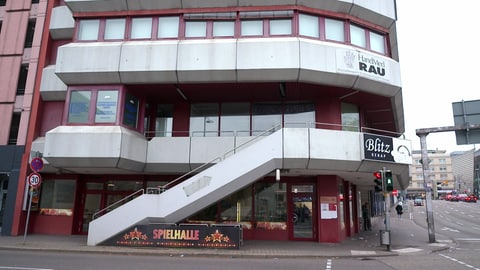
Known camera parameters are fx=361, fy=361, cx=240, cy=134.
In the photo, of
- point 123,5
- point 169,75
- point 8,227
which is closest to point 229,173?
point 169,75

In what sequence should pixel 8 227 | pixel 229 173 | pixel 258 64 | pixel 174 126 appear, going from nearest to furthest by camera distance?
pixel 229 173 < pixel 258 64 < pixel 8 227 < pixel 174 126

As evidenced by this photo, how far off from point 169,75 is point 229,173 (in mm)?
5574

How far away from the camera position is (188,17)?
58.4 feet

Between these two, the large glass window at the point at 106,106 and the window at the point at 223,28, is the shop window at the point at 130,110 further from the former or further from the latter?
the window at the point at 223,28

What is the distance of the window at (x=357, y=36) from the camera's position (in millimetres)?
17781

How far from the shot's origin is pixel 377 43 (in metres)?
18.6

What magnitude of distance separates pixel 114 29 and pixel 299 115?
1048 centimetres

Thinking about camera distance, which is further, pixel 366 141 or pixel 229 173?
pixel 366 141

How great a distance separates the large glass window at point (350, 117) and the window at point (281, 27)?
5127 millimetres

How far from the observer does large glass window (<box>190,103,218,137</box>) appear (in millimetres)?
19692

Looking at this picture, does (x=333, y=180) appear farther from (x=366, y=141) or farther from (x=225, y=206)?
(x=225, y=206)

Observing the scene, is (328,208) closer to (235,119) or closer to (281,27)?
(235,119)

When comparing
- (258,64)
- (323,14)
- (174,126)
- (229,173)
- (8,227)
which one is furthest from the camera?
(174,126)

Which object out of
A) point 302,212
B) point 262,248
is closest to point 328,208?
point 302,212
